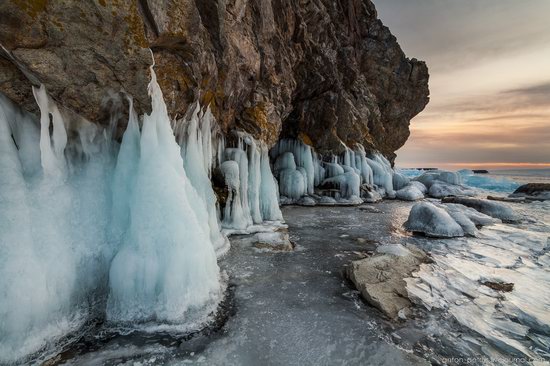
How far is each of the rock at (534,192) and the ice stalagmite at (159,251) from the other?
2903cm

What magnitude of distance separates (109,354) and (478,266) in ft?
25.0

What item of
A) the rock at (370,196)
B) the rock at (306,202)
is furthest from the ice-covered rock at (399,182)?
the rock at (306,202)

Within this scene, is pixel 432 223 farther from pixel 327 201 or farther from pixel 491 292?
pixel 327 201

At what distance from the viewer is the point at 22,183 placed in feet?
11.4

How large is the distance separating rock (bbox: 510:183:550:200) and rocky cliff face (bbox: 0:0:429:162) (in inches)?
542

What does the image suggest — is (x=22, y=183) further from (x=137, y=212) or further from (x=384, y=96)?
(x=384, y=96)

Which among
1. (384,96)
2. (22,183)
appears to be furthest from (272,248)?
(384,96)

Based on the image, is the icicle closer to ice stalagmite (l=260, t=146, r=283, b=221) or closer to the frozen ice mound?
ice stalagmite (l=260, t=146, r=283, b=221)

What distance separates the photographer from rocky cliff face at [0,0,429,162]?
135 inches

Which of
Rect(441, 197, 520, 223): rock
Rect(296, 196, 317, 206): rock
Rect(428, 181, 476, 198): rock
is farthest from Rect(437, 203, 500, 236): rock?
Rect(428, 181, 476, 198): rock

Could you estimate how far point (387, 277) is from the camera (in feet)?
17.2

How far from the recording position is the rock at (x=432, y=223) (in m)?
9.43

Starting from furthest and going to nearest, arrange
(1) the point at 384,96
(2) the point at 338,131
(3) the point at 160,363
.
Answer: (1) the point at 384,96 < (2) the point at 338,131 < (3) the point at 160,363

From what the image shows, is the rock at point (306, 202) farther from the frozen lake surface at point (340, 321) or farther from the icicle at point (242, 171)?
the frozen lake surface at point (340, 321)
